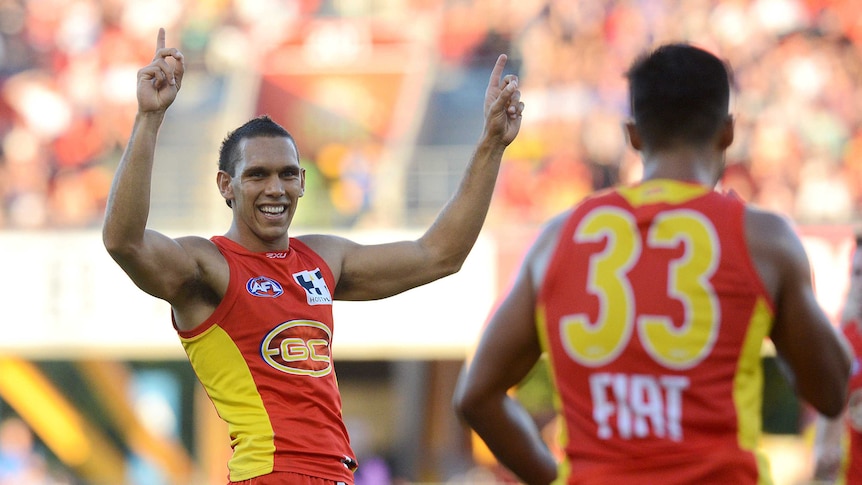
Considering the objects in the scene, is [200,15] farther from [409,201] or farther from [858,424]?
[858,424]

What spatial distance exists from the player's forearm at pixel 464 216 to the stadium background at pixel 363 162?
28.9 feet

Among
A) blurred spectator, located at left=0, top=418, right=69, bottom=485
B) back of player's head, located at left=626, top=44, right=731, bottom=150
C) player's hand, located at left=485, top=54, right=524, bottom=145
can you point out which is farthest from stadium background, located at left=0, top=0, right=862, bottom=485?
back of player's head, located at left=626, top=44, right=731, bottom=150

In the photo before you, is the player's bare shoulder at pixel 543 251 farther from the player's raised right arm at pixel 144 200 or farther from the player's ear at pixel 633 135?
the player's raised right arm at pixel 144 200

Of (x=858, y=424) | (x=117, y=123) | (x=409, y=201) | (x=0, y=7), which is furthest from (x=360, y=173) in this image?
(x=858, y=424)

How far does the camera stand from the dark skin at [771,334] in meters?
2.71

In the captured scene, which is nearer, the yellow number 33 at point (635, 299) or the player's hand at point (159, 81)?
the yellow number 33 at point (635, 299)

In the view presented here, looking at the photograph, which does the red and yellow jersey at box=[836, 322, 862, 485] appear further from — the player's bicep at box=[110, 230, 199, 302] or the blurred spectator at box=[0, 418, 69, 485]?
the blurred spectator at box=[0, 418, 69, 485]

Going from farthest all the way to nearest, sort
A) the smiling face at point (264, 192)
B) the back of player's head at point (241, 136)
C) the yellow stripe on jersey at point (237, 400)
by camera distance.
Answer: the back of player's head at point (241, 136) → the smiling face at point (264, 192) → the yellow stripe on jersey at point (237, 400)


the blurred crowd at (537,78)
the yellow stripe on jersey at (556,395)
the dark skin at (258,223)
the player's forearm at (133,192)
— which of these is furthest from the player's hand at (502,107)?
the blurred crowd at (537,78)

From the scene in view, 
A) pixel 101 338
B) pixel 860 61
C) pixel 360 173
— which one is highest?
pixel 860 61

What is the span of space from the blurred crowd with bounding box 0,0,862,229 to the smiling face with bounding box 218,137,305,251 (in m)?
9.78

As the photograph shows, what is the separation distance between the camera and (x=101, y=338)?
593 inches

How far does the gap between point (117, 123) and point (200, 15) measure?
212 cm

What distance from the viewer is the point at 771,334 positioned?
2.78m
